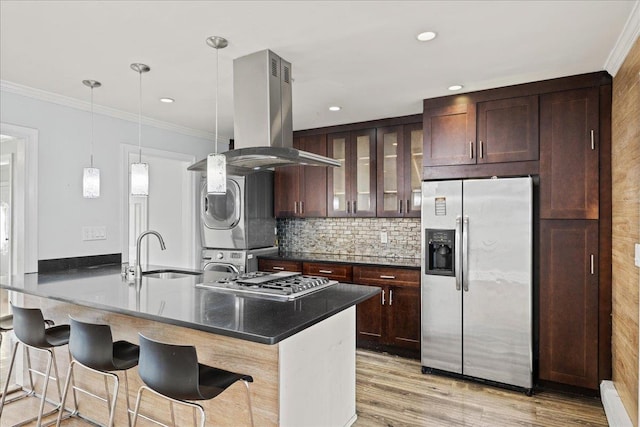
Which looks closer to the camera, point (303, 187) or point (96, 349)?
point (96, 349)

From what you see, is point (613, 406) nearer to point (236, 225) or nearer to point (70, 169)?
point (236, 225)

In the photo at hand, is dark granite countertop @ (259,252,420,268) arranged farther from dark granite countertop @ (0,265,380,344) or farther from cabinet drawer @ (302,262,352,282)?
dark granite countertop @ (0,265,380,344)

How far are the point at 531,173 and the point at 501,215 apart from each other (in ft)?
1.38

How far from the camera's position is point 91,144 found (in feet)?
11.8

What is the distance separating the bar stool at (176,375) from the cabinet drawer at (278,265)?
2.61 metres

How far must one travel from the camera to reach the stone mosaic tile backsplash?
429cm

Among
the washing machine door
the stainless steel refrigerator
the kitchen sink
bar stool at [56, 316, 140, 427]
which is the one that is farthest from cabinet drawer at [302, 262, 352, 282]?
bar stool at [56, 316, 140, 427]

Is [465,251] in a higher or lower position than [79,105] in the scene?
lower

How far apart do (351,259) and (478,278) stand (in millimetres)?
1404

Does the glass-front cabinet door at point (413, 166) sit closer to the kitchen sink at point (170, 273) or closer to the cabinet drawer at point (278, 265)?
the cabinet drawer at point (278, 265)

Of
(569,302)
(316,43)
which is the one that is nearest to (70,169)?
(316,43)

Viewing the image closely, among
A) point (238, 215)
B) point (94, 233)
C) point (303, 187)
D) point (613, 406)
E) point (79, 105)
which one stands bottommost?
point (613, 406)

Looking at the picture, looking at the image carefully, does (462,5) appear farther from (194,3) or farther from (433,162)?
(433,162)

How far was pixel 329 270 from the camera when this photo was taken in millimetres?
4086
